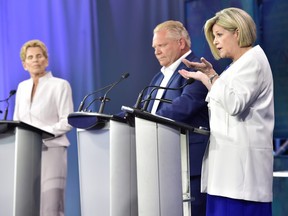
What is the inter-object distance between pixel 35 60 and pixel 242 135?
2301 mm

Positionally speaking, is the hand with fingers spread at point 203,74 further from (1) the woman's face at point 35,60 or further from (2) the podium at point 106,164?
(1) the woman's face at point 35,60

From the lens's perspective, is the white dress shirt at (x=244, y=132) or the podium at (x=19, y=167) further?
the podium at (x=19, y=167)

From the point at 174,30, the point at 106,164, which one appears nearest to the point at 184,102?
the point at 106,164

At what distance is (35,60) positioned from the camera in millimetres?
4242

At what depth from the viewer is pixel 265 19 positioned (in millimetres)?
4016

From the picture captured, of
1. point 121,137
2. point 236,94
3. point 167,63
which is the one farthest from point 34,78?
point 236,94

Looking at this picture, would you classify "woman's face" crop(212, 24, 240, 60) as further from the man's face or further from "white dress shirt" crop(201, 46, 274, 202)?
the man's face

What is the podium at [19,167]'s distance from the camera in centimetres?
313

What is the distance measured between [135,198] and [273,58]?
1.71 meters

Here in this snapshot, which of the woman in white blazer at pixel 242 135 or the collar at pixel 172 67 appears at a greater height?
the collar at pixel 172 67

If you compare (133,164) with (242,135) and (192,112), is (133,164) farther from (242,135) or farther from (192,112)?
(242,135)

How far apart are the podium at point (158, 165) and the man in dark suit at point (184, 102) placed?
59 cm

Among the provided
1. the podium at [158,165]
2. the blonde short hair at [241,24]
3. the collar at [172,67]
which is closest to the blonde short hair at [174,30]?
the collar at [172,67]

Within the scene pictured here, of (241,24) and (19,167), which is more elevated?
(241,24)
